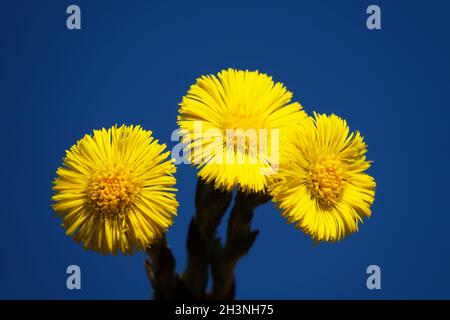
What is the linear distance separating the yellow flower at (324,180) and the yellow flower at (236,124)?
0.05 m

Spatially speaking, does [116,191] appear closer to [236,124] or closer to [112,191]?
[112,191]

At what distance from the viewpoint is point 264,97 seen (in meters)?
1.40

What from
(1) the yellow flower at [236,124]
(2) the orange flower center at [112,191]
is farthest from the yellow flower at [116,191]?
(1) the yellow flower at [236,124]

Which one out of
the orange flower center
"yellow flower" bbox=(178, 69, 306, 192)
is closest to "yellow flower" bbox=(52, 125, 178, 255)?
the orange flower center

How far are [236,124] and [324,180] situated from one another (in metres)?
0.31

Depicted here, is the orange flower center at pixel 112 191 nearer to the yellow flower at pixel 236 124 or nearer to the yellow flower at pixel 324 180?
the yellow flower at pixel 236 124

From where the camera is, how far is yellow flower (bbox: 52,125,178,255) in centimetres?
133

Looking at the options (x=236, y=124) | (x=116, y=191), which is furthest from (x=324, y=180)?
(x=116, y=191)

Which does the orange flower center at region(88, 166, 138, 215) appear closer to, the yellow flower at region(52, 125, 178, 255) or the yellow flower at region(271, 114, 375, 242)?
the yellow flower at region(52, 125, 178, 255)

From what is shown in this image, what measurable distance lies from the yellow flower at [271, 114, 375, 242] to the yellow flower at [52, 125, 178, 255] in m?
0.32

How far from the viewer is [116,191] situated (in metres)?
1.33

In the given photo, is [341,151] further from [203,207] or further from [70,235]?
[70,235]

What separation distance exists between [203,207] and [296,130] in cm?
36
